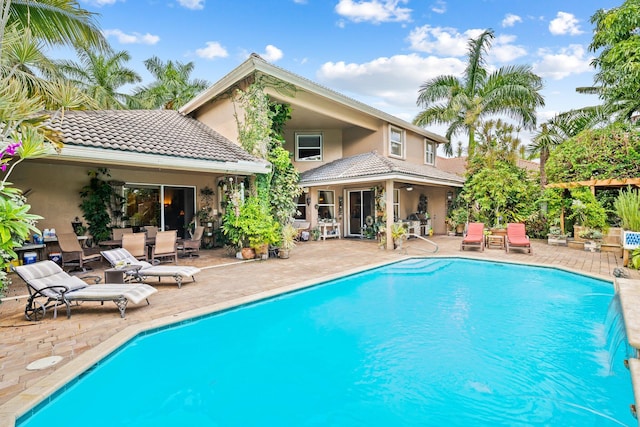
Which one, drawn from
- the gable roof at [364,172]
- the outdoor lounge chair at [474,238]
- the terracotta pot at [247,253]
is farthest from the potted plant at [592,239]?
the terracotta pot at [247,253]

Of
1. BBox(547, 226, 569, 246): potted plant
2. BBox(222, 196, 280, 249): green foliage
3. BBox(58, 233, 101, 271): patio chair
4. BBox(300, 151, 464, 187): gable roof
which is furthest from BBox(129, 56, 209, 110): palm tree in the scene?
BBox(547, 226, 569, 246): potted plant

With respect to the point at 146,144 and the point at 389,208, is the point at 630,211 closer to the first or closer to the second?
the point at 389,208

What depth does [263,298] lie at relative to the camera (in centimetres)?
717

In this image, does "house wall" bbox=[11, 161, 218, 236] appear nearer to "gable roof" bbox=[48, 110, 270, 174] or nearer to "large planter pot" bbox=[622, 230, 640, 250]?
"gable roof" bbox=[48, 110, 270, 174]

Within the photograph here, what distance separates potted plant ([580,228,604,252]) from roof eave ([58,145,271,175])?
1330 cm

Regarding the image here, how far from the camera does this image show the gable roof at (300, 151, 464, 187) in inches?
527

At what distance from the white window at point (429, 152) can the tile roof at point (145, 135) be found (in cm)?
1370

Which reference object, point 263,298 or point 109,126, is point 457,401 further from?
point 109,126

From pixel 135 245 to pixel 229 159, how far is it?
4034 mm

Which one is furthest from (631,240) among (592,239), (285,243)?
(285,243)

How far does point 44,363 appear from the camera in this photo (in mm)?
4152

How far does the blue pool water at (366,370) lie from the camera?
3.67 m

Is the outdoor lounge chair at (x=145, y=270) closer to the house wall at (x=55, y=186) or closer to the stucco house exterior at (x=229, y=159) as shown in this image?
the stucco house exterior at (x=229, y=159)

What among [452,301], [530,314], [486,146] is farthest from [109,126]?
[486,146]
